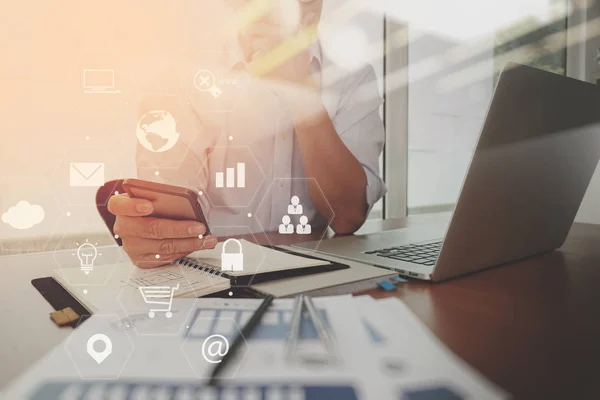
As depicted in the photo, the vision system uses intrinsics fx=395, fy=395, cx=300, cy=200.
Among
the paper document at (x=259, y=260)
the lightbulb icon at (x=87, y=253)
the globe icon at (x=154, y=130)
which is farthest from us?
the globe icon at (x=154, y=130)

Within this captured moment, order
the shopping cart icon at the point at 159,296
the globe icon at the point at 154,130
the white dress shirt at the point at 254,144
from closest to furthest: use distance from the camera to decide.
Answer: the shopping cart icon at the point at 159,296 → the globe icon at the point at 154,130 → the white dress shirt at the point at 254,144

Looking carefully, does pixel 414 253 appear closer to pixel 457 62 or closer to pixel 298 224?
pixel 298 224

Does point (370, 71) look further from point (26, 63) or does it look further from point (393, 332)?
point (393, 332)

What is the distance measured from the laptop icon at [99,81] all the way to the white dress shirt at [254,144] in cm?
48

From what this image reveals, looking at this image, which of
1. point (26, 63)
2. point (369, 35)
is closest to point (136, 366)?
point (26, 63)

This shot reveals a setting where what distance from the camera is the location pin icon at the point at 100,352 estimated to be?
0.88ft

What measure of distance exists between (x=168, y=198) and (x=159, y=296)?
149 millimetres

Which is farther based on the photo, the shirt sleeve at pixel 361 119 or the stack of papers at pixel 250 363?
the shirt sleeve at pixel 361 119

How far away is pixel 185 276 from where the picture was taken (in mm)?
450

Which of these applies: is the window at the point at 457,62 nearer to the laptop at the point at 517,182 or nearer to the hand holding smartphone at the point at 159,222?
the laptop at the point at 517,182
